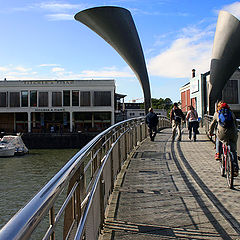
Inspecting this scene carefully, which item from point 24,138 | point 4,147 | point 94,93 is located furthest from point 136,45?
point 94,93

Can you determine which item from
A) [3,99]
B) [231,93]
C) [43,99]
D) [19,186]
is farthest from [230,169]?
[3,99]

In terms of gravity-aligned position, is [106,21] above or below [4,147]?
above

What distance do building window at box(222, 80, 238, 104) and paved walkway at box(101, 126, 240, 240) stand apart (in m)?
38.3

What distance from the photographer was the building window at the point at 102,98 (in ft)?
182

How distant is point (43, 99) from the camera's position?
55.5 meters

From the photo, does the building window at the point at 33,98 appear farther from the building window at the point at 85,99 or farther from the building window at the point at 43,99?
the building window at the point at 85,99

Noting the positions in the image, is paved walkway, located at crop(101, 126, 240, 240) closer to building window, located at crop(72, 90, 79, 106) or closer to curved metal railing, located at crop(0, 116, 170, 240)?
curved metal railing, located at crop(0, 116, 170, 240)

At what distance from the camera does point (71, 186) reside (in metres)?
2.52

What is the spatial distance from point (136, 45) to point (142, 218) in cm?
1482

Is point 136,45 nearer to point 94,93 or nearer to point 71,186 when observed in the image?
point 71,186

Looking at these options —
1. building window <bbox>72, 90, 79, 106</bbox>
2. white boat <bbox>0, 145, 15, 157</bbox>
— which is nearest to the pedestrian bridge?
white boat <bbox>0, 145, 15, 157</bbox>

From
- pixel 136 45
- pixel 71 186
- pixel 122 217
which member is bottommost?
pixel 122 217

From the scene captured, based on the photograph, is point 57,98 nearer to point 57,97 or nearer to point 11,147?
point 57,97

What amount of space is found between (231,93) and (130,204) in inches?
1671
